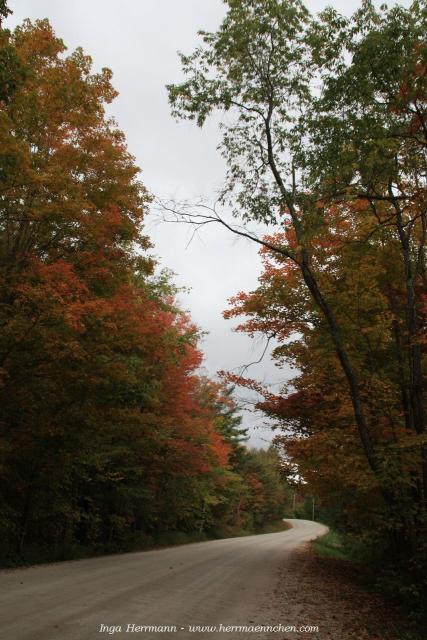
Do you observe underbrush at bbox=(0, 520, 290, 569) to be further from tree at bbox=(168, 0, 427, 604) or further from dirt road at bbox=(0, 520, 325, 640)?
tree at bbox=(168, 0, 427, 604)

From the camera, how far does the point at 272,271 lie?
46.1 feet

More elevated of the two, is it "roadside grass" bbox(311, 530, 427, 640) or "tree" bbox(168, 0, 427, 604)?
"tree" bbox(168, 0, 427, 604)

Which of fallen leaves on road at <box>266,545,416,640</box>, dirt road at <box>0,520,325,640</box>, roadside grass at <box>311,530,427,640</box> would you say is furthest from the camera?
roadside grass at <box>311,530,427,640</box>

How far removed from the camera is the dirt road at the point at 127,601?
6043mm

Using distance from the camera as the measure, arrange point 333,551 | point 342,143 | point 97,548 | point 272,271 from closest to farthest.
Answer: point 342,143
point 272,271
point 97,548
point 333,551

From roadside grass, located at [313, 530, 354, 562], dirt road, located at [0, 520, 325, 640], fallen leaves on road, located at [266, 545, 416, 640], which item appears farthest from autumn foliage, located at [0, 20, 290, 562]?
roadside grass, located at [313, 530, 354, 562]

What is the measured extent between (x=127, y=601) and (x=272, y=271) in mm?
9245

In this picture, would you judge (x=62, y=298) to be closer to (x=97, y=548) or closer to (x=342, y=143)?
(x=342, y=143)

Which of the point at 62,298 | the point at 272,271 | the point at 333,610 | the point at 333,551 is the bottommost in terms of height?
the point at 333,551

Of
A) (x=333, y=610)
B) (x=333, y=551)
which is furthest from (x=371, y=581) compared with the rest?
(x=333, y=551)

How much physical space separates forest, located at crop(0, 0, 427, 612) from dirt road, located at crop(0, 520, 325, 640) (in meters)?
2.52

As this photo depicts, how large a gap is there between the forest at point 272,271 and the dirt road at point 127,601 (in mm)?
2518

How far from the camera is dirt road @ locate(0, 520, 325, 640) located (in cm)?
604

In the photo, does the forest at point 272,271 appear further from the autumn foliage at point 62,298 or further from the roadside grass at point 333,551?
the roadside grass at point 333,551
